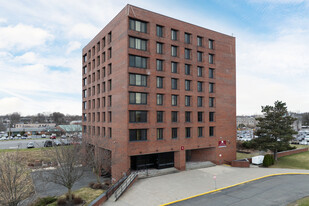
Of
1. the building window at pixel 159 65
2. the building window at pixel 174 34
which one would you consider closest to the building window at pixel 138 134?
the building window at pixel 159 65

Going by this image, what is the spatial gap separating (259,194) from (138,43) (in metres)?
20.9

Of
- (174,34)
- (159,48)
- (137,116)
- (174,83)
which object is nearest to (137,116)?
(137,116)

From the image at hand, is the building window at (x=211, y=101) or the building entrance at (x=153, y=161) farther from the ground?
the building window at (x=211, y=101)

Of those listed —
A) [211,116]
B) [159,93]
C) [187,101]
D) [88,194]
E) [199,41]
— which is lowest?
[88,194]

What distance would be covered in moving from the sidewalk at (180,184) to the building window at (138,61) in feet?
44.8

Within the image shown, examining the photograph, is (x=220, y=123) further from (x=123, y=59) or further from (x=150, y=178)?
(x=123, y=59)

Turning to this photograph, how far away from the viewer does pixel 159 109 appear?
27.2 metres

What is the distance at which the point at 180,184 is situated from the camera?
2233cm

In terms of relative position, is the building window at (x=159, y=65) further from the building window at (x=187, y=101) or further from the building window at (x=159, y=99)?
the building window at (x=187, y=101)

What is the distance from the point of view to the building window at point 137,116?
1001 inches

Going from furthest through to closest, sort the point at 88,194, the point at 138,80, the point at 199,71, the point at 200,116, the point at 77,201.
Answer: the point at 199,71 < the point at 200,116 < the point at 138,80 < the point at 88,194 < the point at 77,201

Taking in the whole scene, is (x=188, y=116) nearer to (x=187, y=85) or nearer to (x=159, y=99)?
(x=187, y=85)

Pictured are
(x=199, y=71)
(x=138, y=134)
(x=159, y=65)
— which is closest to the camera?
(x=138, y=134)

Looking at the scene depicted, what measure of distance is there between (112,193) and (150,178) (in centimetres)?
629
